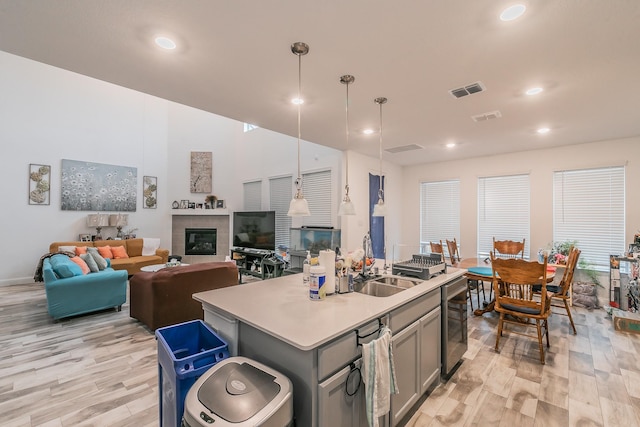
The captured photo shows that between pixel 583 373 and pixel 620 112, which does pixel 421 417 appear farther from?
pixel 620 112

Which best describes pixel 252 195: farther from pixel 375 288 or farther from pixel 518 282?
pixel 518 282

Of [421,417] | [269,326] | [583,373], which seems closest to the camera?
[269,326]

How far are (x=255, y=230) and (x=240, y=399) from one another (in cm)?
556

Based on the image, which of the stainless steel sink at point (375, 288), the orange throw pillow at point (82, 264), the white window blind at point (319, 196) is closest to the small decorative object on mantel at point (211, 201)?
the white window blind at point (319, 196)

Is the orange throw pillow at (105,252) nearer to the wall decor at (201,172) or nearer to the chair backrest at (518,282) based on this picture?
the wall decor at (201,172)

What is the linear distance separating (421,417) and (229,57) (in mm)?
3083

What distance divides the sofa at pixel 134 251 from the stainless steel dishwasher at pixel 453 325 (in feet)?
19.9

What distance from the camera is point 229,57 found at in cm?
225

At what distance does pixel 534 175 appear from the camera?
5125mm

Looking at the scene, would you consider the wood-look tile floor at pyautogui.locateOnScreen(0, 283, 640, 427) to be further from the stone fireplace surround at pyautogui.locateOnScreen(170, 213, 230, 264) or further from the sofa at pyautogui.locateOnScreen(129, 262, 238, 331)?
the stone fireplace surround at pyautogui.locateOnScreen(170, 213, 230, 264)

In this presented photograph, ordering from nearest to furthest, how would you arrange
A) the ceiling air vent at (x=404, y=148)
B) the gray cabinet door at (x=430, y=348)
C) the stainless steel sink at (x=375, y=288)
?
the gray cabinet door at (x=430, y=348)
the stainless steel sink at (x=375, y=288)
the ceiling air vent at (x=404, y=148)

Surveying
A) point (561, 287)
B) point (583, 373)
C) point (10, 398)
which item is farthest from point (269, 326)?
point (561, 287)

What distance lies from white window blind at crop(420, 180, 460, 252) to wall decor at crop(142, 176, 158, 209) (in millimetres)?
6787

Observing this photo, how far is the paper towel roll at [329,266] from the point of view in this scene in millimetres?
1992
